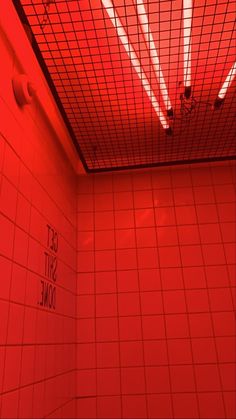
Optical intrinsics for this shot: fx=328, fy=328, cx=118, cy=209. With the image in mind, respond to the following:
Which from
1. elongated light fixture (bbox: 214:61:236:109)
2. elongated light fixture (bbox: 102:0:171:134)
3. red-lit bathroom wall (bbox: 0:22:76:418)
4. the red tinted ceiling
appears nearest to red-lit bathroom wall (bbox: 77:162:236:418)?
red-lit bathroom wall (bbox: 0:22:76:418)

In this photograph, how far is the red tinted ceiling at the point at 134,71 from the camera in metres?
1.09

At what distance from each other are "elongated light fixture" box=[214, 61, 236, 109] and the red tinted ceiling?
1.1 inches

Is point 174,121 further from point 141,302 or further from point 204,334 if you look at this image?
point 204,334

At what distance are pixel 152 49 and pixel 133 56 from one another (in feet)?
0.24

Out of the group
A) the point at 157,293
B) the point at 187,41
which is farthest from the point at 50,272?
the point at 187,41

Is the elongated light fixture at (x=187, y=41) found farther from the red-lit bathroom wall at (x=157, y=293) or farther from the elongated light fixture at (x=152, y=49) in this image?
the red-lit bathroom wall at (x=157, y=293)

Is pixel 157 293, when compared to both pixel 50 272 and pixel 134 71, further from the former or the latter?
pixel 134 71

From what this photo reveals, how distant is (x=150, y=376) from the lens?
5.63ft

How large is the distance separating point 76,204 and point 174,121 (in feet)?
2.71

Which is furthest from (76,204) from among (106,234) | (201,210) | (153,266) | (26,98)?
(26,98)

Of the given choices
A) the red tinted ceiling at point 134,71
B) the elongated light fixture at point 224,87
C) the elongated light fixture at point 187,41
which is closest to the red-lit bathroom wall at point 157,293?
the red tinted ceiling at point 134,71

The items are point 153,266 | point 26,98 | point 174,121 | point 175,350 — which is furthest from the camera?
point 153,266

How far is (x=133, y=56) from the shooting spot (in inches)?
48.2

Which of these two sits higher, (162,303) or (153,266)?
(153,266)
